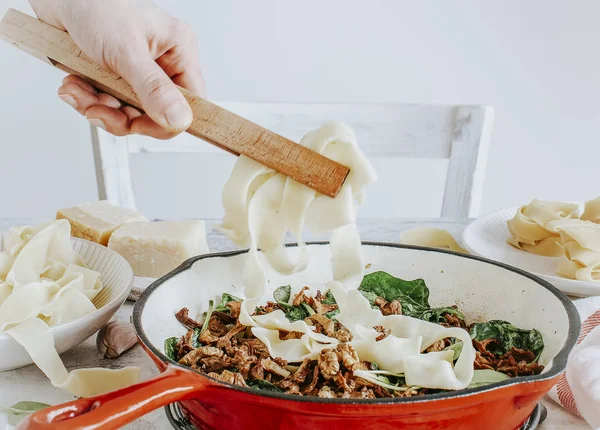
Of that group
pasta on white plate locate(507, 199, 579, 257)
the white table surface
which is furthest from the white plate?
the white table surface

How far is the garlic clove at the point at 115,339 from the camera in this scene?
1278 millimetres

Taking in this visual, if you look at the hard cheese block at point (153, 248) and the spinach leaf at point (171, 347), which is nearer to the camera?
the spinach leaf at point (171, 347)

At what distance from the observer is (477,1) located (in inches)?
149

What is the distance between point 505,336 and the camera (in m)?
1.24

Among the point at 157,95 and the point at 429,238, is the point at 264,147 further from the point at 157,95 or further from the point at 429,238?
the point at 429,238

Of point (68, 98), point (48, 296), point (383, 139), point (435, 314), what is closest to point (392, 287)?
point (435, 314)

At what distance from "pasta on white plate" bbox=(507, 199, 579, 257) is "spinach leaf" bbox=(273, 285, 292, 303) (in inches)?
33.0

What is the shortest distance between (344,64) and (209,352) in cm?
296

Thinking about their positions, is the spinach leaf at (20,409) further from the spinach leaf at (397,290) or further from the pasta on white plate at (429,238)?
the pasta on white plate at (429,238)

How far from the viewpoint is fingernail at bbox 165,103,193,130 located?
3.92ft

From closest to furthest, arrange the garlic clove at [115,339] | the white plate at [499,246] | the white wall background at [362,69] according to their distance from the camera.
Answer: the garlic clove at [115,339] → the white plate at [499,246] → the white wall background at [362,69]

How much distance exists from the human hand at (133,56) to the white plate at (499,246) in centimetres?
92

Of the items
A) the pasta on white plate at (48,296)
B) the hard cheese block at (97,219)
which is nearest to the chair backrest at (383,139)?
the hard cheese block at (97,219)

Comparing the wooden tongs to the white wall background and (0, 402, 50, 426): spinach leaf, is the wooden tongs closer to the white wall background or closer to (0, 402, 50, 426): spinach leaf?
(0, 402, 50, 426): spinach leaf
